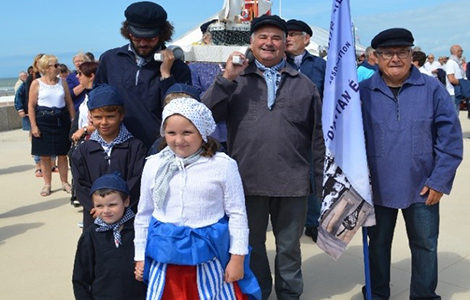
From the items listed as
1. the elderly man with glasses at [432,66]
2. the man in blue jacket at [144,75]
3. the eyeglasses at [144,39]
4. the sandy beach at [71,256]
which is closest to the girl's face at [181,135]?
the man in blue jacket at [144,75]

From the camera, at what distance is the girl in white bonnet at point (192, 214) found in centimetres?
236

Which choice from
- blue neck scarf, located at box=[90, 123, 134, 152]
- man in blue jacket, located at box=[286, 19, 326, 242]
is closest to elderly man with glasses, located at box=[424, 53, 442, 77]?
man in blue jacket, located at box=[286, 19, 326, 242]

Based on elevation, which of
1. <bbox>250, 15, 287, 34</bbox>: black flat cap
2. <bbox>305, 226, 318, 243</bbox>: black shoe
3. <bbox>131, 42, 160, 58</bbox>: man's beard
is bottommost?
<bbox>305, 226, 318, 243</bbox>: black shoe

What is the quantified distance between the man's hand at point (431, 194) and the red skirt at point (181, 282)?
1.49m

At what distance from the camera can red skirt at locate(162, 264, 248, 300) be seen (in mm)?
2439

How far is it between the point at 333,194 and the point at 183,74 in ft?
3.82

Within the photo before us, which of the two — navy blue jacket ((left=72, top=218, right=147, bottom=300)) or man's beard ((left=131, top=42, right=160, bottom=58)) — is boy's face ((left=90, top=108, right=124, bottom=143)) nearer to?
man's beard ((left=131, top=42, right=160, bottom=58))

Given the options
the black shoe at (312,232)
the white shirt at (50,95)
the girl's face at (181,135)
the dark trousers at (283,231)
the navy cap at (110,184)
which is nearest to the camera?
the girl's face at (181,135)

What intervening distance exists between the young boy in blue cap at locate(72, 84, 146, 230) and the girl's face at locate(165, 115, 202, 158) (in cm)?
67

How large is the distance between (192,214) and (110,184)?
0.58m

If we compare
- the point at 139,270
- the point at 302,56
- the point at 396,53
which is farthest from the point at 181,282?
the point at 302,56

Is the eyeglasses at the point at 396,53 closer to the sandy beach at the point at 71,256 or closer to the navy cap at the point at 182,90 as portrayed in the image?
the navy cap at the point at 182,90

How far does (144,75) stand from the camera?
10.3ft

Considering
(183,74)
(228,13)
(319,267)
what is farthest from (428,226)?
(228,13)
